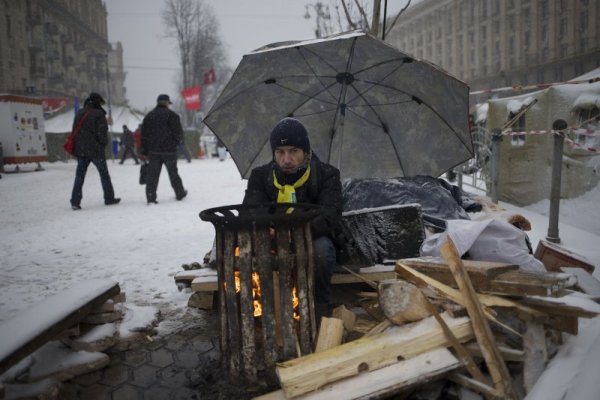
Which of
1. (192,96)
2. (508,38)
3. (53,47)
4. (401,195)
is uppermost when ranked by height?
(508,38)

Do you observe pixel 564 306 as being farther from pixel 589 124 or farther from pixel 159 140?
pixel 159 140

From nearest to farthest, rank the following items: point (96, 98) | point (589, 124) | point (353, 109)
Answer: point (353, 109)
point (589, 124)
point (96, 98)

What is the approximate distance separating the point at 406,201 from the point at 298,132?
1.98 m

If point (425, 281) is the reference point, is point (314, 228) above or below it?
above

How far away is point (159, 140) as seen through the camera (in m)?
8.54

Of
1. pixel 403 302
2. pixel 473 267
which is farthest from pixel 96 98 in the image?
pixel 473 267

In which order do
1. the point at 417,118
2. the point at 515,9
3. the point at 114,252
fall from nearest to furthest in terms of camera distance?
the point at 417,118, the point at 114,252, the point at 515,9

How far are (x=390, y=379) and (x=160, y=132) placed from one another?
308 inches

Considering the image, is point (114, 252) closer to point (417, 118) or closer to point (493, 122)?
point (417, 118)

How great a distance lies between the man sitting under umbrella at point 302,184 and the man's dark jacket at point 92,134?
647cm

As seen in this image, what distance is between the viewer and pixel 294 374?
2.02 metres

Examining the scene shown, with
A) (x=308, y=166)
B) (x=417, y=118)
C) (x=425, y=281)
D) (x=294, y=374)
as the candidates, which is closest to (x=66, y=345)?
(x=294, y=374)

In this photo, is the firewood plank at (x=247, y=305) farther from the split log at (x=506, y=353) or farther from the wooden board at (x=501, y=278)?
the split log at (x=506, y=353)

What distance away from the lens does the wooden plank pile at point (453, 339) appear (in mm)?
1972
